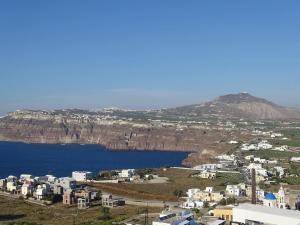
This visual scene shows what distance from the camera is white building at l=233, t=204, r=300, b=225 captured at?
88.4 ft

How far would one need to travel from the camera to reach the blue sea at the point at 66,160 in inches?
3155

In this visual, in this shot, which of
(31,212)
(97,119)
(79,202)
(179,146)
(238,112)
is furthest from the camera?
(238,112)

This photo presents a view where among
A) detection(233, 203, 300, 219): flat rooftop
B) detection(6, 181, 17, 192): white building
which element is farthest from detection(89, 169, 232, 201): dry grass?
detection(233, 203, 300, 219): flat rooftop

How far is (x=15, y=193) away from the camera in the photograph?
47656 mm

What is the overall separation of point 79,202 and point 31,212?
3.88 m

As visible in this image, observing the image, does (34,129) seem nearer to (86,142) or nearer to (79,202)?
(86,142)

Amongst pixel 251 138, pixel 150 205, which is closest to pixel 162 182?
pixel 150 205

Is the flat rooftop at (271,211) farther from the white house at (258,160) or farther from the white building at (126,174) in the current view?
the white house at (258,160)

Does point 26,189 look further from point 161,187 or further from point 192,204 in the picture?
point 192,204

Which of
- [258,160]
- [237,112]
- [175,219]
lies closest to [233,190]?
[175,219]

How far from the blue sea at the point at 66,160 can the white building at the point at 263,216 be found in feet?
156

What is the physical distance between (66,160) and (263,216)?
6832 cm

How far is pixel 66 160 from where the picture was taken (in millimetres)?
93312

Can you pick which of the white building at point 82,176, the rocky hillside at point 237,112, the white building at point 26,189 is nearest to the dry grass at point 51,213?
the white building at point 26,189
